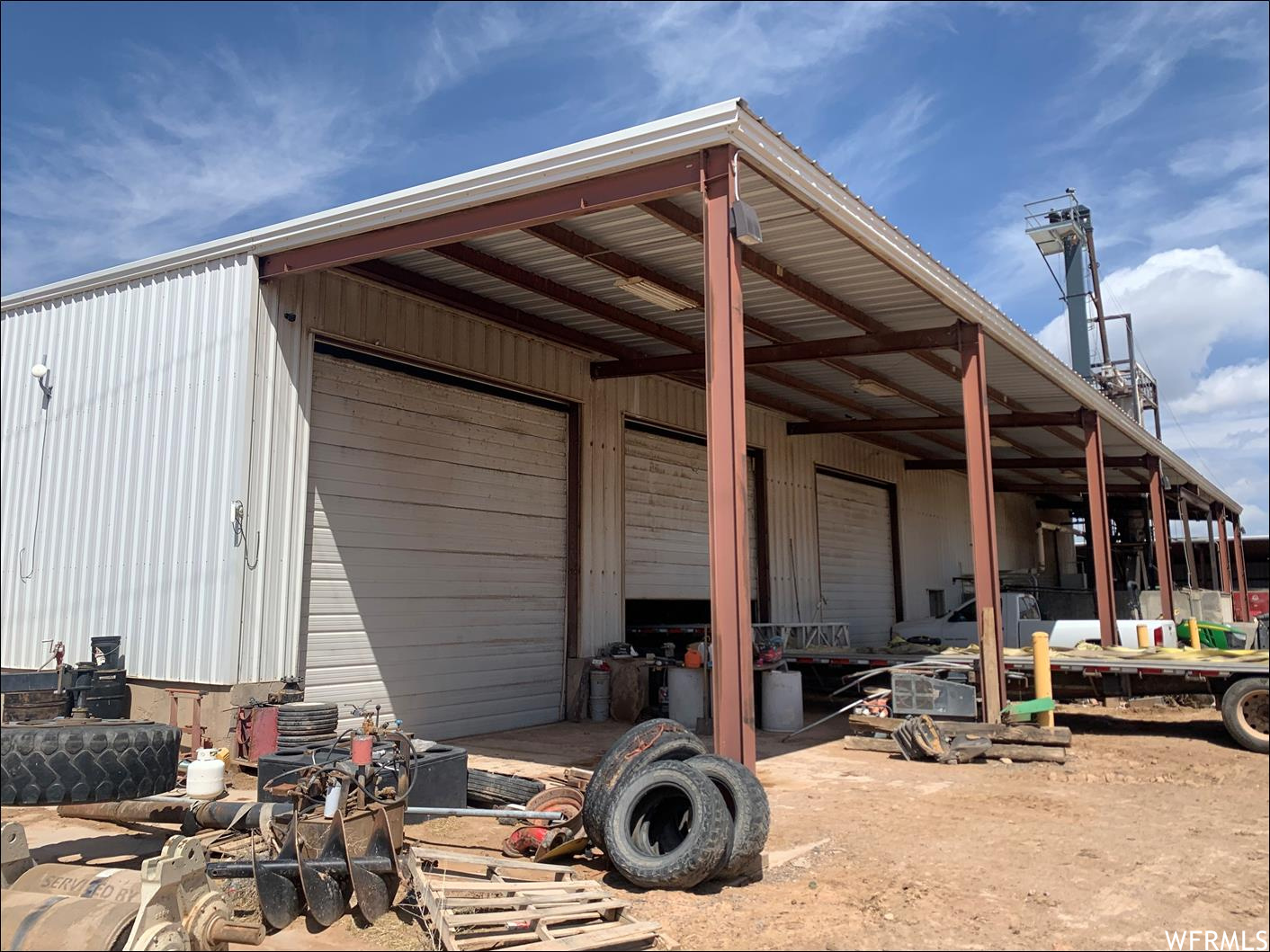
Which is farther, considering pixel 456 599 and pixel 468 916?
pixel 456 599

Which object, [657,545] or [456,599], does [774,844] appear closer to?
[456,599]

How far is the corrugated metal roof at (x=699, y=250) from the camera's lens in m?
7.77

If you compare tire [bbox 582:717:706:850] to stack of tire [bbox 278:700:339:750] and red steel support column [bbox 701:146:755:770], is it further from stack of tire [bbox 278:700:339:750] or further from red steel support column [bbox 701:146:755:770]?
stack of tire [bbox 278:700:339:750]

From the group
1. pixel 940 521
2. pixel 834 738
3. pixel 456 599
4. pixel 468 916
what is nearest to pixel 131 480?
pixel 456 599

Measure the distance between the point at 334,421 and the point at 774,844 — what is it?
23.2 feet

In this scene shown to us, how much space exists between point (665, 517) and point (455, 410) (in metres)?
5.05

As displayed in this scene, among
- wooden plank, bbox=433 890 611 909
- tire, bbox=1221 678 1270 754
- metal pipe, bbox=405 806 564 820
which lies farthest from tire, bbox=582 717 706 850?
tire, bbox=1221 678 1270 754

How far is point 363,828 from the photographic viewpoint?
5.02m

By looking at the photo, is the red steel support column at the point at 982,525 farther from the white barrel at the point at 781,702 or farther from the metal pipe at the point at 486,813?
the metal pipe at the point at 486,813

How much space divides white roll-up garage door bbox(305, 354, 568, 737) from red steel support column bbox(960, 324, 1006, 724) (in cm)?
588

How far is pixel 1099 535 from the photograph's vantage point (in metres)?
16.4

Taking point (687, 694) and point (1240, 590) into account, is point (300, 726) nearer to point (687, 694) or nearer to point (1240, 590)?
point (687, 694)

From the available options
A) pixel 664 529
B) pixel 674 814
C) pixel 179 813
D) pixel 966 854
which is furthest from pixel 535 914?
pixel 664 529

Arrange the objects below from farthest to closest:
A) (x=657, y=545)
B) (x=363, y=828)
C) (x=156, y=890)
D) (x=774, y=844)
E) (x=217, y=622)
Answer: (x=657, y=545) < (x=217, y=622) < (x=774, y=844) < (x=363, y=828) < (x=156, y=890)
